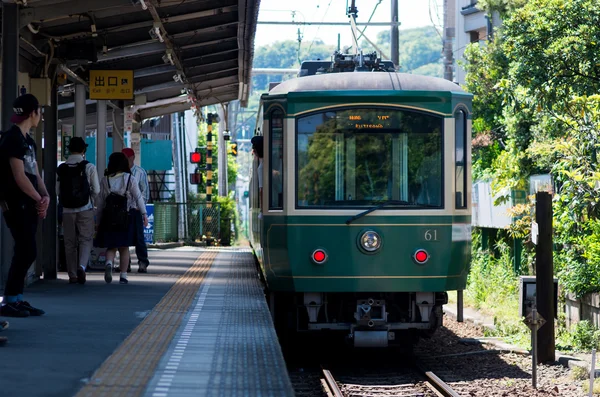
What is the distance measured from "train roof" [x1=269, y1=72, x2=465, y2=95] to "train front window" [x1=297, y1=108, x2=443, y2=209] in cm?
27

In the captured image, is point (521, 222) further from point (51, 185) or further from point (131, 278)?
point (51, 185)

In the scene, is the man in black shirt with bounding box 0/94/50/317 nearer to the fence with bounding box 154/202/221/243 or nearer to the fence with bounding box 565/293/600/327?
the fence with bounding box 565/293/600/327

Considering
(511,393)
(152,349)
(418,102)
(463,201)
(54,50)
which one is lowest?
(511,393)

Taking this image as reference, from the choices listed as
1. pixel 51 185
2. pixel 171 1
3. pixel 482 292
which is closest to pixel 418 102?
pixel 171 1

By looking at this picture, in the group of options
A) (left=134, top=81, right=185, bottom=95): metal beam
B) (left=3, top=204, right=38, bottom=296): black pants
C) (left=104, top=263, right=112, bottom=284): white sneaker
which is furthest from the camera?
(left=134, top=81, right=185, bottom=95): metal beam

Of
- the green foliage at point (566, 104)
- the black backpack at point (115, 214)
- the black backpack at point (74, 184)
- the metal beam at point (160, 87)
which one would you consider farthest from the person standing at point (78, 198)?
the metal beam at point (160, 87)

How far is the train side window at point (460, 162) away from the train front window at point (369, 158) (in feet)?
0.60

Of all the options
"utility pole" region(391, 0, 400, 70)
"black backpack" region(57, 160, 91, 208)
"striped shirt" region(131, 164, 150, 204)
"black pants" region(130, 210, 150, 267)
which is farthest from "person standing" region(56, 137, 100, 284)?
"utility pole" region(391, 0, 400, 70)

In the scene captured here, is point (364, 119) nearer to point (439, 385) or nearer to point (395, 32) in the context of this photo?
point (439, 385)

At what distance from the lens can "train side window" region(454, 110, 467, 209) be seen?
1066 cm

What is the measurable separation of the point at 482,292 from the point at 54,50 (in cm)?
959

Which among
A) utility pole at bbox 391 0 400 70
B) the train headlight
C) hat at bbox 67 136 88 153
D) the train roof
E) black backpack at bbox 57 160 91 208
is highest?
utility pole at bbox 391 0 400 70

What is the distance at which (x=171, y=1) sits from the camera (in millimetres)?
13148

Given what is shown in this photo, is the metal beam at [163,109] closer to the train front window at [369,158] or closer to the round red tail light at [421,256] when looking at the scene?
the train front window at [369,158]
